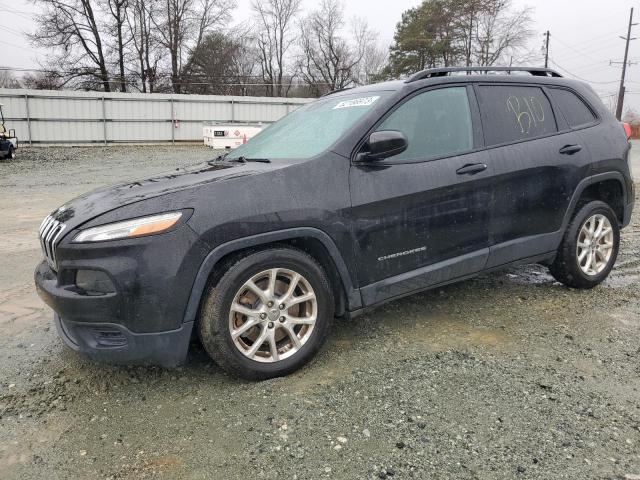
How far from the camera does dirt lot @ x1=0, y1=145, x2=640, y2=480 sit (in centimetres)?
226

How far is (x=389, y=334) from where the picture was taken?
3.62m

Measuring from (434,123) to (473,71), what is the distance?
735mm

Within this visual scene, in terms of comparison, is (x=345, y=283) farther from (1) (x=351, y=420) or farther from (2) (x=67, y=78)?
(2) (x=67, y=78)

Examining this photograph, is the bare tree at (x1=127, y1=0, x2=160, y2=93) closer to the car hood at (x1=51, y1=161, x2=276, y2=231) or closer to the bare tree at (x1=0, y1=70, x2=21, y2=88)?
the bare tree at (x1=0, y1=70, x2=21, y2=88)

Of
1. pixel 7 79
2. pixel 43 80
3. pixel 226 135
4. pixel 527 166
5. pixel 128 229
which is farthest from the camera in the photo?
pixel 43 80

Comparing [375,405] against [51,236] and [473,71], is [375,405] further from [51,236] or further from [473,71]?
[473,71]

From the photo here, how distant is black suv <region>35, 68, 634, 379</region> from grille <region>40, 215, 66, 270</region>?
0.9 inches

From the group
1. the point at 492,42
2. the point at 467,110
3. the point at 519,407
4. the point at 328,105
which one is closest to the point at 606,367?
the point at 519,407

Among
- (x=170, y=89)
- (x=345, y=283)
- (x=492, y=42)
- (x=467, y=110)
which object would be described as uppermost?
(x=492, y=42)

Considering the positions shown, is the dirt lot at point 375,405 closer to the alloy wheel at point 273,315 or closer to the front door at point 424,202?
the alloy wheel at point 273,315

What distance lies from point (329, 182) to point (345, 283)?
62cm

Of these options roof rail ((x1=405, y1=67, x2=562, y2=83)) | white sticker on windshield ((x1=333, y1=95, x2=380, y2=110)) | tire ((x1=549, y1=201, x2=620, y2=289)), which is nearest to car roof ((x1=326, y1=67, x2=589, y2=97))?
roof rail ((x1=405, y1=67, x2=562, y2=83))

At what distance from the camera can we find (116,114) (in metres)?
24.9

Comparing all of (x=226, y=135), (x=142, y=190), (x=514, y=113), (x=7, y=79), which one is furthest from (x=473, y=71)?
(x=7, y=79)
